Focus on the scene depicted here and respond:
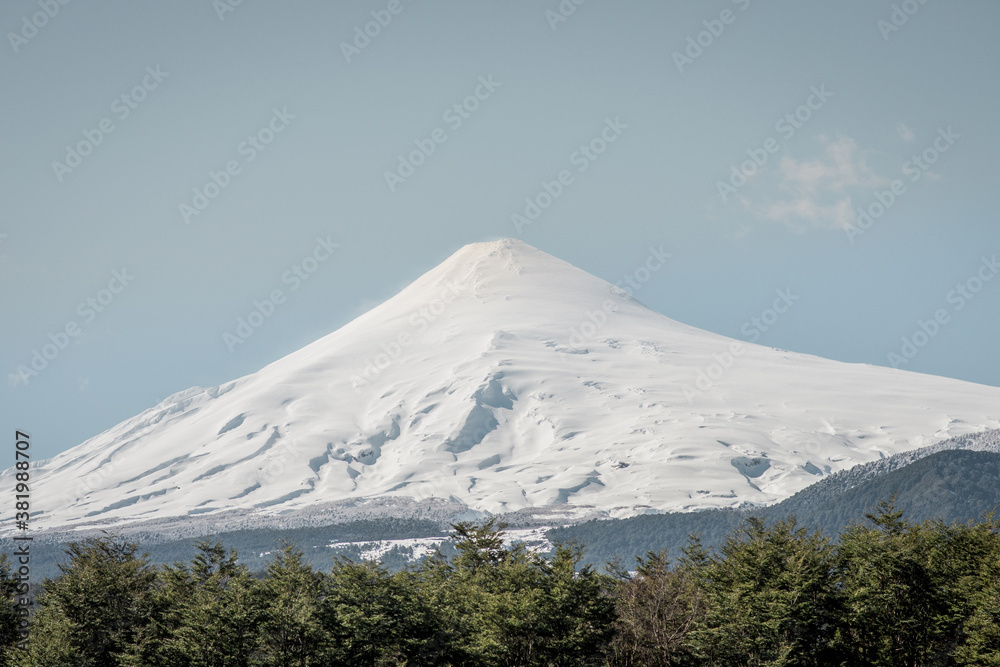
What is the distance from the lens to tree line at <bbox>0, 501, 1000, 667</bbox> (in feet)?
173

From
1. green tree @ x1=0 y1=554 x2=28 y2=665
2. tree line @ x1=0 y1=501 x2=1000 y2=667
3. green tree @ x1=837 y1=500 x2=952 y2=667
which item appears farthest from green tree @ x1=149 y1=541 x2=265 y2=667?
green tree @ x1=837 y1=500 x2=952 y2=667

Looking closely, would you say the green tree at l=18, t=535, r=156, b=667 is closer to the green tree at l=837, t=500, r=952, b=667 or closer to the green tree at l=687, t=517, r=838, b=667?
the green tree at l=687, t=517, r=838, b=667

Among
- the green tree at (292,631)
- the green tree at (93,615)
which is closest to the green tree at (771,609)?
the green tree at (292,631)

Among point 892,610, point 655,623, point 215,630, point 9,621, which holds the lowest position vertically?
point 892,610

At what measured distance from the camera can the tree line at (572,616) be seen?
52.8 m

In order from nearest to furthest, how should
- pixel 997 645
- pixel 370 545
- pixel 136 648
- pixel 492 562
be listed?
pixel 997 645 → pixel 136 648 → pixel 492 562 → pixel 370 545

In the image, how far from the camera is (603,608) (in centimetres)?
5556

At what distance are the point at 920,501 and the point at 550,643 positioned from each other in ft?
551

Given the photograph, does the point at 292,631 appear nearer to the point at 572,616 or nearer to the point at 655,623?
the point at 572,616

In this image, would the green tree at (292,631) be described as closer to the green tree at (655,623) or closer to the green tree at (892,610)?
the green tree at (655,623)

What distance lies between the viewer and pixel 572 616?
55.0m

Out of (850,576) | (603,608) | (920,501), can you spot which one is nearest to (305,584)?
(603,608)

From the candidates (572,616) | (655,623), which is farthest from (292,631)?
(655,623)

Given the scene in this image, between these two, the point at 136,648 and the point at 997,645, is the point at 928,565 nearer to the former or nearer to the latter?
the point at 997,645
